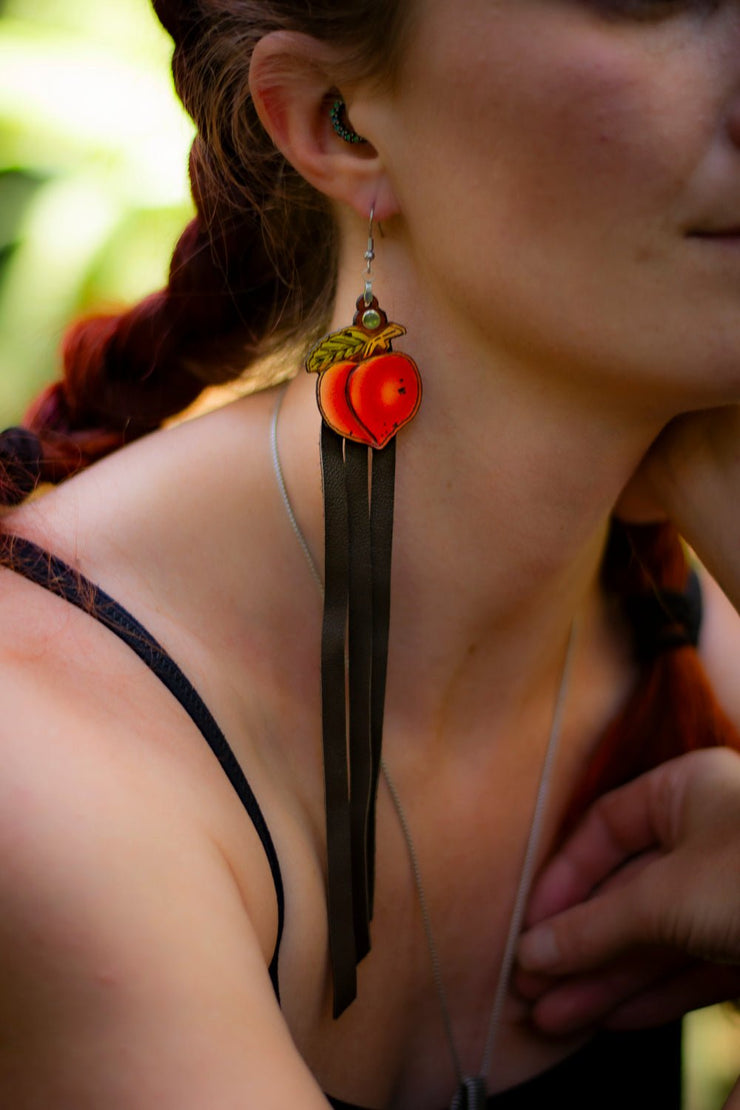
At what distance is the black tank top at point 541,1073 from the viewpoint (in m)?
1.08

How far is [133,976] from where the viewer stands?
0.84m

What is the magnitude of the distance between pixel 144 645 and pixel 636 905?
64cm

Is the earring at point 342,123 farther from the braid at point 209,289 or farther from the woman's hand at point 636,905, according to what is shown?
the woman's hand at point 636,905

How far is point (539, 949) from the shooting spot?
4.54 feet

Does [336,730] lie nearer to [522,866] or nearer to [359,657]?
[359,657]

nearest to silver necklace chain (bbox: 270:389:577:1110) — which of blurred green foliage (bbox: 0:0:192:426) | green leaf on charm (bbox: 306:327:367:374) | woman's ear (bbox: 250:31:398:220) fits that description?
green leaf on charm (bbox: 306:327:367:374)

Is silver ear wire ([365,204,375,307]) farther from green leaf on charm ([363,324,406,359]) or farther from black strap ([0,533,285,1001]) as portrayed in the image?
black strap ([0,533,285,1001])

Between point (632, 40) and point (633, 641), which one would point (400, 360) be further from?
point (633, 641)

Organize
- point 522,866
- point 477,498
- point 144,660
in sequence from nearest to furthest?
point 144,660, point 477,498, point 522,866

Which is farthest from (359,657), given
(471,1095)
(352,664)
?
(471,1095)

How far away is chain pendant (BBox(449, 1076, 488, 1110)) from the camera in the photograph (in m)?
1.32

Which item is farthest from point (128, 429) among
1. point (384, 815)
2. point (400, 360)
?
point (384, 815)

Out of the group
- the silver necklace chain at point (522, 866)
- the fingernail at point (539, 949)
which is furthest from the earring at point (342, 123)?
the fingernail at point (539, 949)

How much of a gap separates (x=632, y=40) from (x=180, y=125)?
3.72ft
